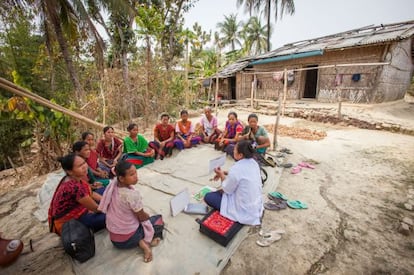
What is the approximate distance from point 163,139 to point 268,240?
136 inches

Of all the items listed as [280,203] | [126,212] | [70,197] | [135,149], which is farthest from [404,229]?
[135,149]

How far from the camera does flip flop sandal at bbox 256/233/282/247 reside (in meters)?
2.07

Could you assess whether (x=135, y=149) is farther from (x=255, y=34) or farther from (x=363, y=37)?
(x=255, y=34)

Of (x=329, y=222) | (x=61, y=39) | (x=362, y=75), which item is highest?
(x=61, y=39)

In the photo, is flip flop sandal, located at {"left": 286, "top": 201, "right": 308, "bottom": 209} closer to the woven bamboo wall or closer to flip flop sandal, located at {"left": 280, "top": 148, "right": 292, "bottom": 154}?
flip flop sandal, located at {"left": 280, "top": 148, "right": 292, "bottom": 154}

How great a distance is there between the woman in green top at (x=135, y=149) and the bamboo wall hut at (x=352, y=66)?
5.79 meters

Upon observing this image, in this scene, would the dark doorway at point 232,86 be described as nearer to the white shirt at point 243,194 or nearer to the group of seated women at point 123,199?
the group of seated women at point 123,199

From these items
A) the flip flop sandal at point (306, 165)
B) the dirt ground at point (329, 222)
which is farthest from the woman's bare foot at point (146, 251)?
the flip flop sandal at point (306, 165)

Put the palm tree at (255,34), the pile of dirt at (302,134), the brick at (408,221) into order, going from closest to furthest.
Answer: the brick at (408,221) → the pile of dirt at (302,134) → the palm tree at (255,34)

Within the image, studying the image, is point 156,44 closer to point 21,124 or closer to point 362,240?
Result: point 21,124

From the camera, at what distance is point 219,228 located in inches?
82.7

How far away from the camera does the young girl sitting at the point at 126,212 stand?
1.70 m

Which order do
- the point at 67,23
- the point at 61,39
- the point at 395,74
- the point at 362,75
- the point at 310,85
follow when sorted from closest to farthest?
the point at 61,39
the point at 67,23
the point at 362,75
the point at 395,74
the point at 310,85

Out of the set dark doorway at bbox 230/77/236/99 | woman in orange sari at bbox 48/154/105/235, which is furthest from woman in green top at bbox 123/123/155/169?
dark doorway at bbox 230/77/236/99
